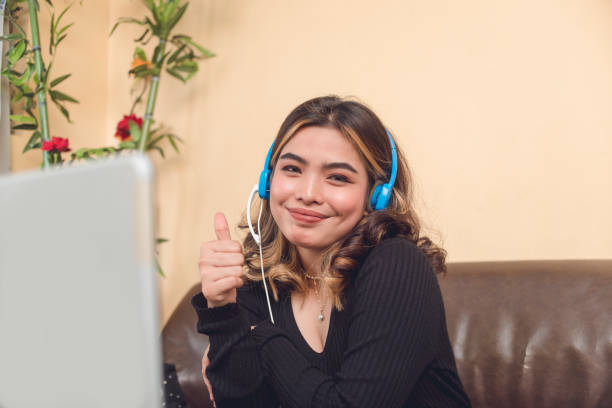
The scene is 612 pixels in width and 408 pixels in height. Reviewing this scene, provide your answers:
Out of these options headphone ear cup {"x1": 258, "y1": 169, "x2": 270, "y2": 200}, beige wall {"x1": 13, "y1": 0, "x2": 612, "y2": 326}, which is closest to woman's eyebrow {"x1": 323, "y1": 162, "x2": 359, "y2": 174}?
headphone ear cup {"x1": 258, "y1": 169, "x2": 270, "y2": 200}

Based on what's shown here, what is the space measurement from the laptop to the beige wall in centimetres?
156

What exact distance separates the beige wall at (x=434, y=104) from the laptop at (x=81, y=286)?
156 cm

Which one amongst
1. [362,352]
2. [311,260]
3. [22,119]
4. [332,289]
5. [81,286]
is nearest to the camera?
[81,286]

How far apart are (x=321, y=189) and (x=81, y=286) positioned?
81 centimetres

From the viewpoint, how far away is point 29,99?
6.43 ft

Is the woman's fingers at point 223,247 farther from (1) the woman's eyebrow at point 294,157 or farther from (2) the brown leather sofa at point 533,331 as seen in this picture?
(2) the brown leather sofa at point 533,331

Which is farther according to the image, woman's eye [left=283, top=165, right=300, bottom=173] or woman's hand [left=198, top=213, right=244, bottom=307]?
woman's eye [left=283, top=165, right=300, bottom=173]

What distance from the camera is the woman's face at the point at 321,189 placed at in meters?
1.14

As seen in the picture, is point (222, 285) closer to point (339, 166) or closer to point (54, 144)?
point (339, 166)

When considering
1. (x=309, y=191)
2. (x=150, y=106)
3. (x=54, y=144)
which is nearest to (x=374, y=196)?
(x=309, y=191)

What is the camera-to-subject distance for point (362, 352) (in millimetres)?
932

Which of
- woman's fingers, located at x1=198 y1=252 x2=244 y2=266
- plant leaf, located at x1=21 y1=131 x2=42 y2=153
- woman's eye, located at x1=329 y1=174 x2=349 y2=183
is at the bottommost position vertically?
woman's fingers, located at x1=198 y1=252 x2=244 y2=266

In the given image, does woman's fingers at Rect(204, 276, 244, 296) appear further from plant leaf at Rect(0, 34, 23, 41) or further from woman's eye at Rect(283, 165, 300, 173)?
plant leaf at Rect(0, 34, 23, 41)

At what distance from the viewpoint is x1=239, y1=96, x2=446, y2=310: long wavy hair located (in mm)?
1148
